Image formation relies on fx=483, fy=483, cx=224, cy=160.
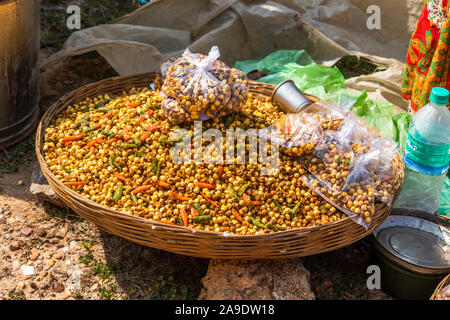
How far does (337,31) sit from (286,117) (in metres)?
1.93

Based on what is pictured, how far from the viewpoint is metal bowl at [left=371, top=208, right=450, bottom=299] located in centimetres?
236

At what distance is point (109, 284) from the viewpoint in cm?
247

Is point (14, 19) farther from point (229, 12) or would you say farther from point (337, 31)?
point (337, 31)

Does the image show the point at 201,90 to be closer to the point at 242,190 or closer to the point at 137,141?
the point at 137,141

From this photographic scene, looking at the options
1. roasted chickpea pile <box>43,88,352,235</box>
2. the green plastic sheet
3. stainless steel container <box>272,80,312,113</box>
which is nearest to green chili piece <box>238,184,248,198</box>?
roasted chickpea pile <box>43,88,352,235</box>

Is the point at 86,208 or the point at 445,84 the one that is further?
the point at 445,84

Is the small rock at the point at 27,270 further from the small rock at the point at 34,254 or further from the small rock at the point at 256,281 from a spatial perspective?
the small rock at the point at 256,281

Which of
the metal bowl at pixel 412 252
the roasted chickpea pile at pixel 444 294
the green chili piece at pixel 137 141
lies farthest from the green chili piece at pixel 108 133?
the roasted chickpea pile at pixel 444 294

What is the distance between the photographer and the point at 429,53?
3.07 metres

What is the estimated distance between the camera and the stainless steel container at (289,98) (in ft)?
9.25

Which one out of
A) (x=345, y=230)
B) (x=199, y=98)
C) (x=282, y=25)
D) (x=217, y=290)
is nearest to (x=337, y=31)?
(x=282, y=25)

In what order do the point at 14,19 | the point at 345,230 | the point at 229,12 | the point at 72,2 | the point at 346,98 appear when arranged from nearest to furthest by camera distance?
1. the point at 345,230
2. the point at 14,19
3. the point at 346,98
4. the point at 229,12
5. the point at 72,2

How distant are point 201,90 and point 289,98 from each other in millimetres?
625

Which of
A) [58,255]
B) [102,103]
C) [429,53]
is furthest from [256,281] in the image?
[429,53]
